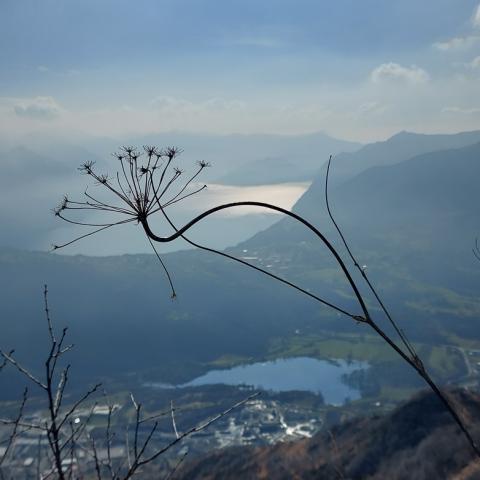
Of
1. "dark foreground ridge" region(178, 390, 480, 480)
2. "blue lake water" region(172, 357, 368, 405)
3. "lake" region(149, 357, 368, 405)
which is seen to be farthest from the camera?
"blue lake water" region(172, 357, 368, 405)

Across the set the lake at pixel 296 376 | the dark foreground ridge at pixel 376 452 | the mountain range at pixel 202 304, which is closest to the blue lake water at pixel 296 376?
the lake at pixel 296 376

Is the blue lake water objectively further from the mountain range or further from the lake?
the mountain range

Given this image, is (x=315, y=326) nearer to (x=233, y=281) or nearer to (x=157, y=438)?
(x=233, y=281)

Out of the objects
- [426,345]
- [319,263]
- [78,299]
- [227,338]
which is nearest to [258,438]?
[426,345]

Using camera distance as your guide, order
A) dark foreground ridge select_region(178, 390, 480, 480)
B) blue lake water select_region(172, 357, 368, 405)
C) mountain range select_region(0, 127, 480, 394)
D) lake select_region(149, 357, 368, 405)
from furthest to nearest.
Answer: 1. mountain range select_region(0, 127, 480, 394)
2. blue lake water select_region(172, 357, 368, 405)
3. lake select_region(149, 357, 368, 405)
4. dark foreground ridge select_region(178, 390, 480, 480)

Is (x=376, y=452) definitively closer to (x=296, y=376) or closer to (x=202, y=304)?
(x=296, y=376)

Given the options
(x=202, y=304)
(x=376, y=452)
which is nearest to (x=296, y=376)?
(x=202, y=304)

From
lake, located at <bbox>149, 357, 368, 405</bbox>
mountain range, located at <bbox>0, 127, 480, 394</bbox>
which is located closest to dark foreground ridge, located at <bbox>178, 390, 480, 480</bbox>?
lake, located at <bbox>149, 357, 368, 405</bbox>
